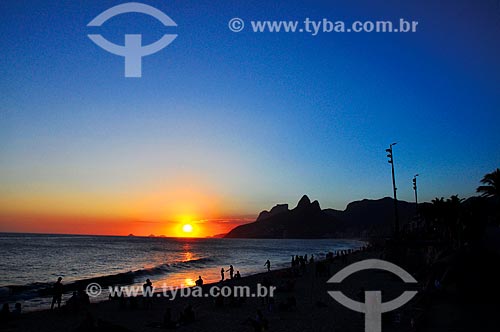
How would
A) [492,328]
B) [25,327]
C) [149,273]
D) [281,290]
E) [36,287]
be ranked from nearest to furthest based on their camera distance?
[492,328], [25,327], [281,290], [36,287], [149,273]

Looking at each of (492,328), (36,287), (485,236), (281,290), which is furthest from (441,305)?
(36,287)

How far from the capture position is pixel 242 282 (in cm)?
3462

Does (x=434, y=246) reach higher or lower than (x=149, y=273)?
higher

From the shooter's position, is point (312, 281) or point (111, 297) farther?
point (312, 281)

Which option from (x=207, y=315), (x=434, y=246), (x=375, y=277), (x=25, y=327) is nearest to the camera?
(x=25, y=327)

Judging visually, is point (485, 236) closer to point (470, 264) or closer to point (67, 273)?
point (470, 264)

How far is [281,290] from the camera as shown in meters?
27.7

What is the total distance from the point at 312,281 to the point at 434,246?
34.7 feet

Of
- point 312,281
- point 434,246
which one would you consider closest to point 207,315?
point 312,281

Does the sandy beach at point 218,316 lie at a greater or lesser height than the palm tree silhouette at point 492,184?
lesser

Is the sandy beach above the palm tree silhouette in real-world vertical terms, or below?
below

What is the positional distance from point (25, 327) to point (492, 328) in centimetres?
1871

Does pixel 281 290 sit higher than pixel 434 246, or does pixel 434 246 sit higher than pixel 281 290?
pixel 434 246

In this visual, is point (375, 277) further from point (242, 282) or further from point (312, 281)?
point (242, 282)
